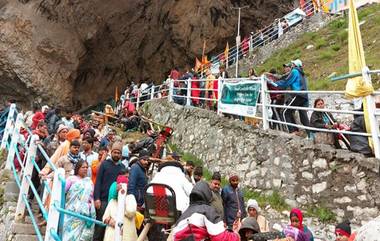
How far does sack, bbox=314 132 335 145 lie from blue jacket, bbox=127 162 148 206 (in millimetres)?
2826

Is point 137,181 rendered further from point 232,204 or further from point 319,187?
point 319,187

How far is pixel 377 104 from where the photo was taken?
6.21 m

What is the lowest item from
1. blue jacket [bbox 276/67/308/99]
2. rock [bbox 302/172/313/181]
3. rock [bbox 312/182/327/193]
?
rock [bbox 312/182/327/193]

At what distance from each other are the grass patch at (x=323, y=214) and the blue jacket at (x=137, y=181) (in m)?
2.57

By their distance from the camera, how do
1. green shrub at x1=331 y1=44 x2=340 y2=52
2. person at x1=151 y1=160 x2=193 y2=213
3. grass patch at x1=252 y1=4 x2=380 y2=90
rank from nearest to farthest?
person at x1=151 y1=160 x2=193 y2=213
grass patch at x1=252 y1=4 x2=380 y2=90
green shrub at x1=331 y1=44 x2=340 y2=52

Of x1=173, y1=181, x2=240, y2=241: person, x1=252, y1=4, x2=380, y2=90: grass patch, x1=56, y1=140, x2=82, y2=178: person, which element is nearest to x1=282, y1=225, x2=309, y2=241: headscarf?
x1=173, y1=181, x2=240, y2=241: person

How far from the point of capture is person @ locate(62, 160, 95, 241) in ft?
15.9

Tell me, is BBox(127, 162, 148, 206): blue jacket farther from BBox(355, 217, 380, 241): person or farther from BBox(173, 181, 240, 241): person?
BBox(355, 217, 380, 241): person

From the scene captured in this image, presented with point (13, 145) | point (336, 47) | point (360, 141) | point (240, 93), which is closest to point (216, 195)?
point (360, 141)

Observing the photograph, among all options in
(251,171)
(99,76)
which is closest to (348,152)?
(251,171)

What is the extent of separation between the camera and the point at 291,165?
700 cm

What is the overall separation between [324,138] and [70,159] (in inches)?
153

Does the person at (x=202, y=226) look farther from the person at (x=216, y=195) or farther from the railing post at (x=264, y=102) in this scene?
the railing post at (x=264, y=102)

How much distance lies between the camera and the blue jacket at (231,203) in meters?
6.00
